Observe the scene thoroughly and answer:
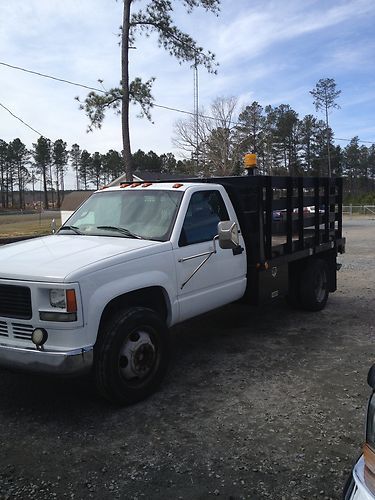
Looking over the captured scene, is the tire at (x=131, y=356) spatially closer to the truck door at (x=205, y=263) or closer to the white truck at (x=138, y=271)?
the white truck at (x=138, y=271)

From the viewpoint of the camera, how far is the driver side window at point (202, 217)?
4828 millimetres

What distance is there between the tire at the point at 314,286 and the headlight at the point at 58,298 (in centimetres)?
430

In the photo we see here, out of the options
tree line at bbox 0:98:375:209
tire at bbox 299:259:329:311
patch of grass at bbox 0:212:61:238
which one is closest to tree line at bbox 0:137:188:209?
tree line at bbox 0:98:375:209

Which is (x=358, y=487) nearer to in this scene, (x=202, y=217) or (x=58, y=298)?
(x=58, y=298)

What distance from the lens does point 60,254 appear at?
13.5 ft

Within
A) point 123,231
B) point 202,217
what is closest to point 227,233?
point 202,217

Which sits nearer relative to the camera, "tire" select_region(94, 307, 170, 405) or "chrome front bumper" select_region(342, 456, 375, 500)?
"chrome front bumper" select_region(342, 456, 375, 500)

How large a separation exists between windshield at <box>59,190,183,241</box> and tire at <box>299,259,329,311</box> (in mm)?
2903

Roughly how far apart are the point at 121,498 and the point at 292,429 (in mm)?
1430

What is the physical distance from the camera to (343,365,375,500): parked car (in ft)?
5.80

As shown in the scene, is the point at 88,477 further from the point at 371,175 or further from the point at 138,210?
the point at 371,175

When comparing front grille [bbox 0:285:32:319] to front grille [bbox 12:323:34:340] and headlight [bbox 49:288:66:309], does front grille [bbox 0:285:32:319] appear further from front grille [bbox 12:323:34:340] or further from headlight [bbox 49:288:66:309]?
headlight [bbox 49:288:66:309]

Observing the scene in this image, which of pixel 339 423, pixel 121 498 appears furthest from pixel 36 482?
pixel 339 423

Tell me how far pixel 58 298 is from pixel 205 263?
1.76 m
